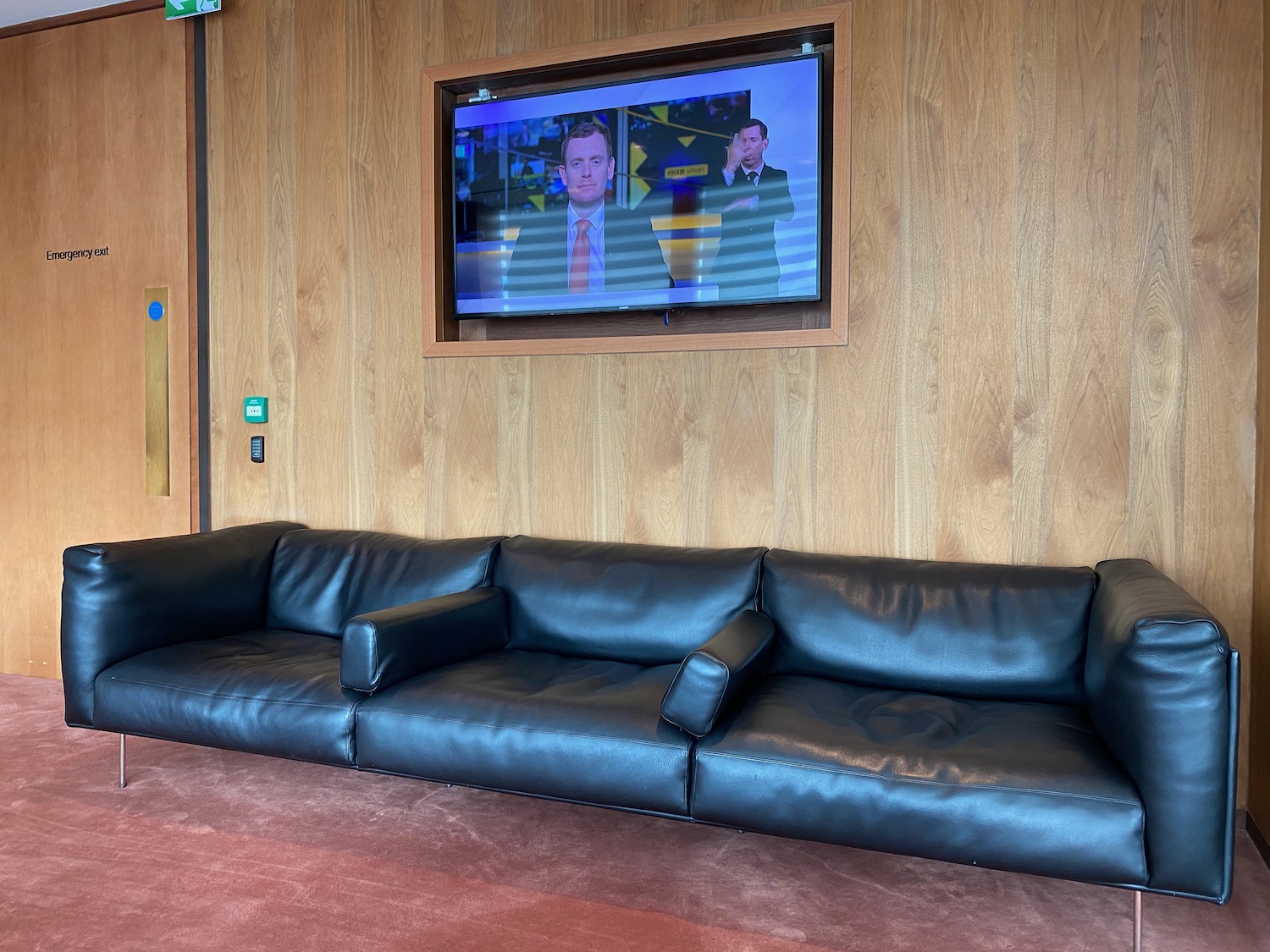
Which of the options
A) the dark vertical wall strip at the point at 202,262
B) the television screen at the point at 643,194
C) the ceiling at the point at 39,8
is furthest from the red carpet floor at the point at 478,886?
the ceiling at the point at 39,8

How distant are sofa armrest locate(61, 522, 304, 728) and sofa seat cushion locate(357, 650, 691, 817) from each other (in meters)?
0.95

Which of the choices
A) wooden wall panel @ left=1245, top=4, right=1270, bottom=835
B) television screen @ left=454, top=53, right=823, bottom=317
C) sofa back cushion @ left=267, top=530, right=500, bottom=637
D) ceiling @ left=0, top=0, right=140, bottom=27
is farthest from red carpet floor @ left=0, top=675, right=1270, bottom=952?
ceiling @ left=0, top=0, right=140, bottom=27

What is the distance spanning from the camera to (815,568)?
272cm

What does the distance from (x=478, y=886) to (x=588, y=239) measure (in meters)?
2.14

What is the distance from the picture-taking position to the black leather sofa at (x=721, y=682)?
1827mm

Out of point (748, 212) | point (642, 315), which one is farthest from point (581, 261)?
point (748, 212)

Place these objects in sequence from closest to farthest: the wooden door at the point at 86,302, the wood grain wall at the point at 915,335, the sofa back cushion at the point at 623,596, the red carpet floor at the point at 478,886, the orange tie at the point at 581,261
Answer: the red carpet floor at the point at 478,886, the wood grain wall at the point at 915,335, the sofa back cushion at the point at 623,596, the orange tie at the point at 581,261, the wooden door at the point at 86,302

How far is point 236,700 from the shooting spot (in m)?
2.60

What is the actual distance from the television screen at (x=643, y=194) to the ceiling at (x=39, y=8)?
6.32ft

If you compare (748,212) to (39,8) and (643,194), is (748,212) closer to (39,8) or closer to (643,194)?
(643,194)

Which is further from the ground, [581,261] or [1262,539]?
[581,261]

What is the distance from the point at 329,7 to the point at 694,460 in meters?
2.32

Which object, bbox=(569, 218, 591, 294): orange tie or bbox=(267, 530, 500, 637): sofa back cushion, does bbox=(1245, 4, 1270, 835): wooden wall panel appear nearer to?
bbox=(569, 218, 591, 294): orange tie

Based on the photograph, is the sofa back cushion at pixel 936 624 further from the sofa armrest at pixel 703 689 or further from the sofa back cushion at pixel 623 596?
the sofa armrest at pixel 703 689
